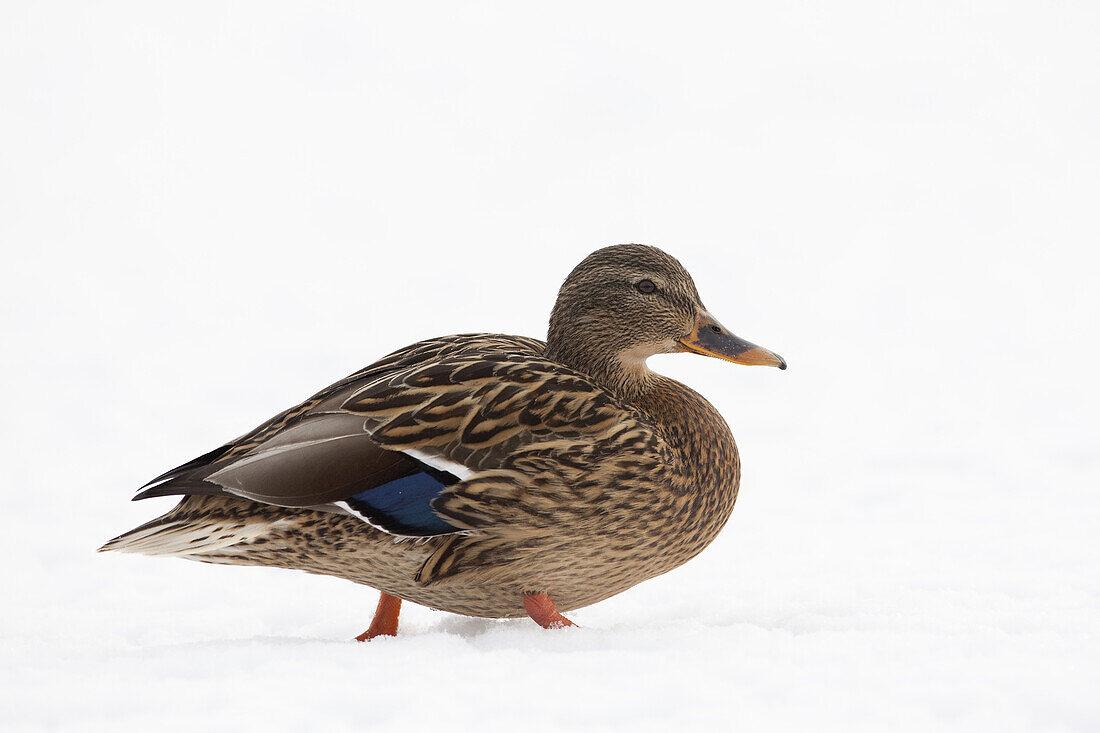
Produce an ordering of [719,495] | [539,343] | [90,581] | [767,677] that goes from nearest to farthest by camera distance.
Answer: [767,677] < [719,495] < [539,343] < [90,581]

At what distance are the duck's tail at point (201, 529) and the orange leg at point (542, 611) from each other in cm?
90

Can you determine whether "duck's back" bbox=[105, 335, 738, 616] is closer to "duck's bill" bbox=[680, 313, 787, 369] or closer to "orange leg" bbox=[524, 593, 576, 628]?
"orange leg" bbox=[524, 593, 576, 628]

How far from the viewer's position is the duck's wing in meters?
3.78

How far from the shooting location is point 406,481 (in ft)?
12.5

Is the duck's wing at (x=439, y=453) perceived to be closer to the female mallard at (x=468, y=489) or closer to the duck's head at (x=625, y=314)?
the female mallard at (x=468, y=489)

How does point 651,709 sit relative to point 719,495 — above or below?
below

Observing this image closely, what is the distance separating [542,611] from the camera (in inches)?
157

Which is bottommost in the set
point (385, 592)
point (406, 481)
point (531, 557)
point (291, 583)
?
point (291, 583)

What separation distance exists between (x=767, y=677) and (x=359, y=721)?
3.72ft

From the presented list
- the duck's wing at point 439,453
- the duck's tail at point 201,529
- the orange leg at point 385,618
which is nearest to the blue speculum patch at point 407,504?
the duck's wing at point 439,453

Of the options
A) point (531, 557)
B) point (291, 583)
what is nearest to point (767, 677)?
point (531, 557)

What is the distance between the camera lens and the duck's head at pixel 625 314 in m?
4.25

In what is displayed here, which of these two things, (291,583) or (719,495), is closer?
(719,495)

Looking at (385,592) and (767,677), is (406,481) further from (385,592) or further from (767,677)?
(767,677)
